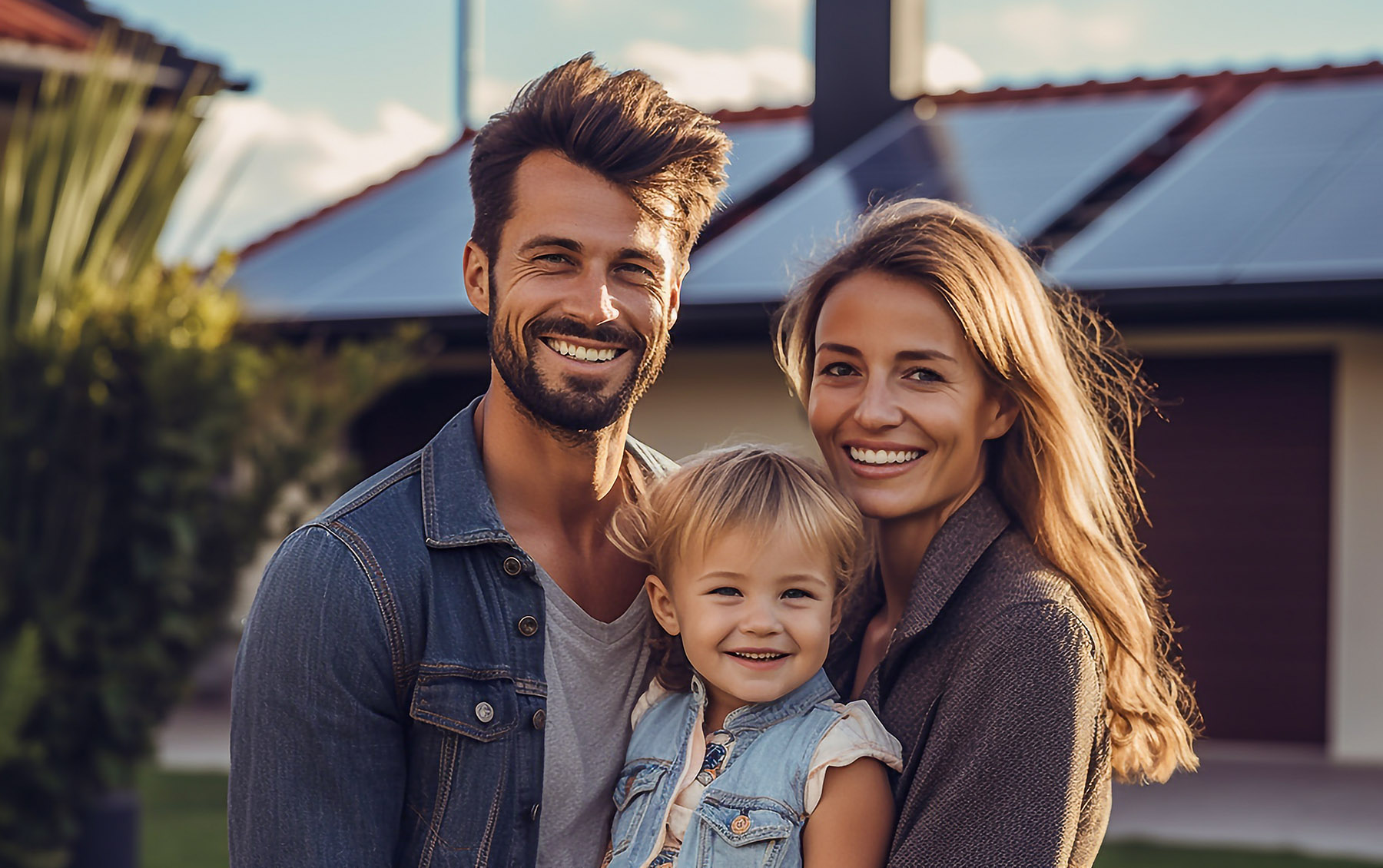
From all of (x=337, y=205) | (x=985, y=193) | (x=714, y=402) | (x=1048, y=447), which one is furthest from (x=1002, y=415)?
(x=337, y=205)

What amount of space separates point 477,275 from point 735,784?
38.3 inches

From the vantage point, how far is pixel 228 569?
5633 mm

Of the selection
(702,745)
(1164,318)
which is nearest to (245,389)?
(702,745)

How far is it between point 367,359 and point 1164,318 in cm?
471

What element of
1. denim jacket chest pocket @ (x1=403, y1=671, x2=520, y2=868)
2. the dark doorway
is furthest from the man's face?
the dark doorway

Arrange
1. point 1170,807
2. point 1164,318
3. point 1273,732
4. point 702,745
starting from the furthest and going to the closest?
point 1273,732, point 1164,318, point 1170,807, point 702,745

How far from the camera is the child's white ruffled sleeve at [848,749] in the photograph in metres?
2.26

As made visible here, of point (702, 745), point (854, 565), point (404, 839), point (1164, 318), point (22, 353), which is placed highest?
point (1164, 318)

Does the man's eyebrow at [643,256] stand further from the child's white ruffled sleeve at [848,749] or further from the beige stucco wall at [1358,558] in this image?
the beige stucco wall at [1358,558]

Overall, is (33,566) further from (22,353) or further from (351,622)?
(351,622)

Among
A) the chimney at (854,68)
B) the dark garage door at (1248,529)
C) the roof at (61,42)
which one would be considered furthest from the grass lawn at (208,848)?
the chimney at (854,68)

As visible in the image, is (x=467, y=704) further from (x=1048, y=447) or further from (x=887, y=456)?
(x=1048, y=447)

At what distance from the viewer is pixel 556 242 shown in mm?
2352

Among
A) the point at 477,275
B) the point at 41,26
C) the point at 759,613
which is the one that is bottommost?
the point at 759,613
